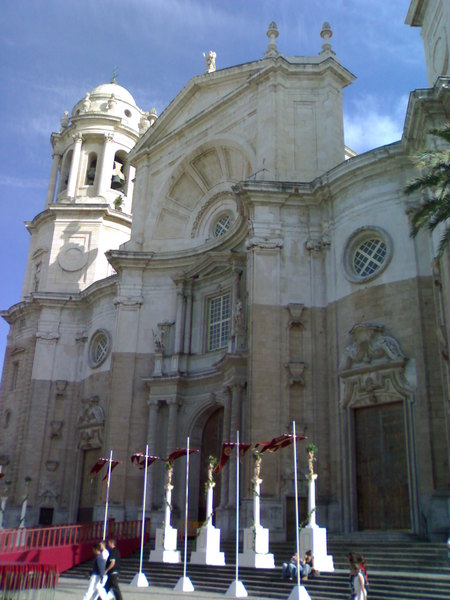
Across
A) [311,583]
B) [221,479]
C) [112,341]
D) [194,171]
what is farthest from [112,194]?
[311,583]

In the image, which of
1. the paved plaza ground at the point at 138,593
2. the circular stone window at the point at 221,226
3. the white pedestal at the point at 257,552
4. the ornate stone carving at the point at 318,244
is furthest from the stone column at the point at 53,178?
the white pedestal at the point at 257,552

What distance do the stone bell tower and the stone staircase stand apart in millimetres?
21580

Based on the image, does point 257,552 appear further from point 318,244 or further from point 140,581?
point 318,244

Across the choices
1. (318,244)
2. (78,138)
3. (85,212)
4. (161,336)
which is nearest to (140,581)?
(318,244)

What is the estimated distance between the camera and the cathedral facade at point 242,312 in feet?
73.0

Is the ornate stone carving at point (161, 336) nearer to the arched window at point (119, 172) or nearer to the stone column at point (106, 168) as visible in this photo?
the stone column at point (106, 168)

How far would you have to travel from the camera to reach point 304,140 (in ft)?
95.8

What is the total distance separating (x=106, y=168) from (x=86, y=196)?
2.28 m

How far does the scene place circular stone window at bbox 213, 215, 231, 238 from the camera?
33312mm

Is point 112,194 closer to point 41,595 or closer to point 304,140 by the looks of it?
point 304,140

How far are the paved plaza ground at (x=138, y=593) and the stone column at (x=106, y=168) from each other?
2823 centimetres

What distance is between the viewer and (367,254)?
24.8 m

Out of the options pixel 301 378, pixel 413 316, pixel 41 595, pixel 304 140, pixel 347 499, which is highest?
pixel 304 140

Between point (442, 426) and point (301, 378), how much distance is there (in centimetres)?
560
